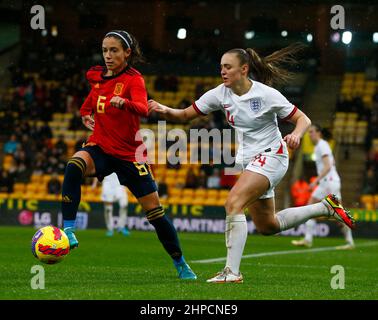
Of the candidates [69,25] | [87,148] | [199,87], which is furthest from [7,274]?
[69,25]

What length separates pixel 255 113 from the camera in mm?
9016

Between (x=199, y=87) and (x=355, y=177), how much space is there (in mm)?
5825

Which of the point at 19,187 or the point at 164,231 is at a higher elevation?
the point at 19,187

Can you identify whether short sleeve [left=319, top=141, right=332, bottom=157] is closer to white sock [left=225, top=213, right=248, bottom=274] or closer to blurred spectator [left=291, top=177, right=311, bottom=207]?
blurred spectator [left=291, top=177, right=311, bottom=207]

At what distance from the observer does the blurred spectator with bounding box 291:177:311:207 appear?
23.5m

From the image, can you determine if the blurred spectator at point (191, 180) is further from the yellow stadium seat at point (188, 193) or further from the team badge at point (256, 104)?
the team badge at point (256, 104)

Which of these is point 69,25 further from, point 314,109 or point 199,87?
point 314,109

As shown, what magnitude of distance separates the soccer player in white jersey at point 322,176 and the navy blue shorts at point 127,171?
319 inches

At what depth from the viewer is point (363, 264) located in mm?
12734

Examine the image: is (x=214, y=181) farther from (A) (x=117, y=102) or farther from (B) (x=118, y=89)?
(A) (x=117, y=102)

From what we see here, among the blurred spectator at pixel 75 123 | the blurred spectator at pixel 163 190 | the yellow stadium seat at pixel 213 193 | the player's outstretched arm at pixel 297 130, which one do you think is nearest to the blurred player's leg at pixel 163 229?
the player's outstretched arm at pixel 297 130

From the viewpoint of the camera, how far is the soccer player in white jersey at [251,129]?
28.8 ft

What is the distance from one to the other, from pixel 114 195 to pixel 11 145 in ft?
24.3

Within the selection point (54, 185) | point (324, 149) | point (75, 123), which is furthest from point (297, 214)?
point (75, 123)
